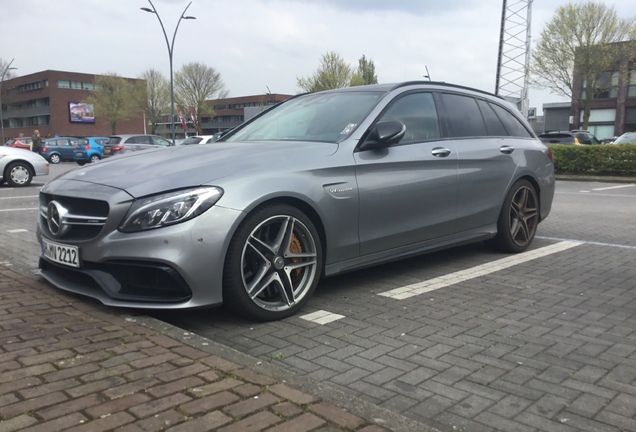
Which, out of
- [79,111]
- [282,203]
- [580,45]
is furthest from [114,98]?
[282,203]

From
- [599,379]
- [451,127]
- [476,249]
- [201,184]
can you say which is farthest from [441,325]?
[476,249]

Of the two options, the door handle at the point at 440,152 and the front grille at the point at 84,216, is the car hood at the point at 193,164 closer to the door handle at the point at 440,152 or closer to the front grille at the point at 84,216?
the front grille at the point at 84,216

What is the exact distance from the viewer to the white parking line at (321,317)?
3744mm

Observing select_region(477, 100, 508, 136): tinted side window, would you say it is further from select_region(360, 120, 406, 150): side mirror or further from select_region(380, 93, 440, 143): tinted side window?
select_region(360, 120, 406, 150): side mirror

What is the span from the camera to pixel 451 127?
5.25 metres

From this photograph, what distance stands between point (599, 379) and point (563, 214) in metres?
7.13

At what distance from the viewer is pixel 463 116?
17.9 ft

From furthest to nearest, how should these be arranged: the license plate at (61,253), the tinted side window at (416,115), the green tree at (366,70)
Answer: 1. the green tree at (366,70)
2. the tinted side window at (416,115)
3. the license plate at (61,253)

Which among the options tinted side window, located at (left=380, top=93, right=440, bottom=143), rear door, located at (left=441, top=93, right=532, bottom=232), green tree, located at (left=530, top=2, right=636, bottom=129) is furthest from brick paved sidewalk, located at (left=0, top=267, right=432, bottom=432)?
green tree, located at (left=530, top=2, right=636, bottom=129)

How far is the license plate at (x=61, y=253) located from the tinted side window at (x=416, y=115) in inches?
97.4

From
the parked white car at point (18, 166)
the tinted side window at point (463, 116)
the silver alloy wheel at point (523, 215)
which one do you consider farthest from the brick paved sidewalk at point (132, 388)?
A: the parked white car at point (18, 166)

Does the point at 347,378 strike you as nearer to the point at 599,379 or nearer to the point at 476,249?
the point at 599,379

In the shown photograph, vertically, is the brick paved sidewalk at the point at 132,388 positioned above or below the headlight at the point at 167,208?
below

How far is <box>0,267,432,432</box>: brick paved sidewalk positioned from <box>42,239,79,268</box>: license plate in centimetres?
41
